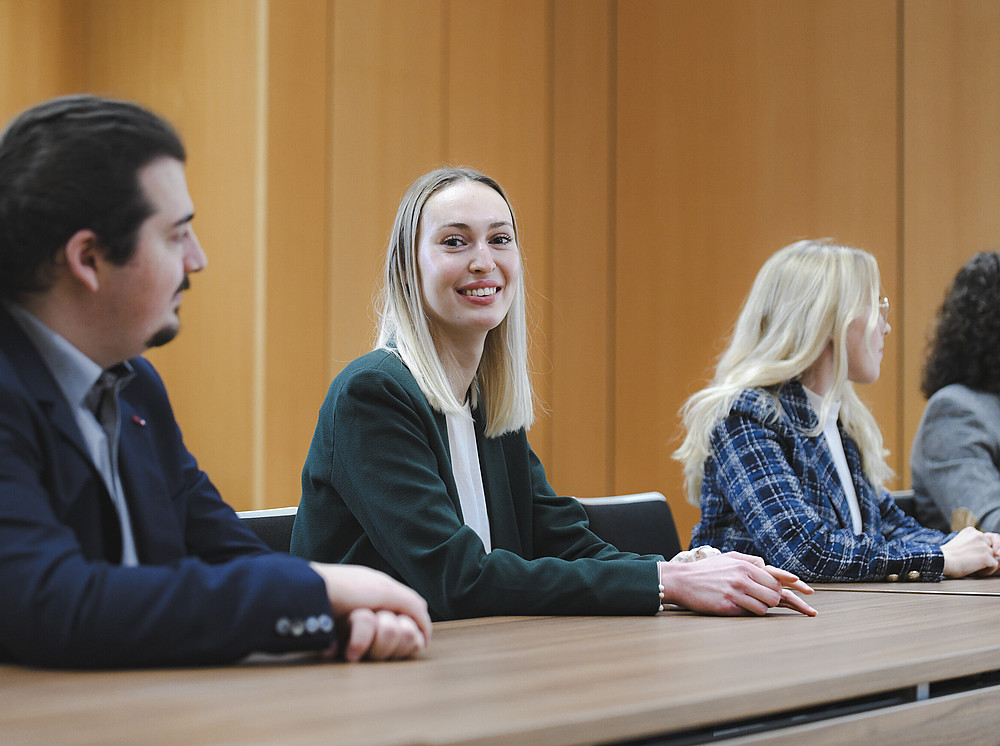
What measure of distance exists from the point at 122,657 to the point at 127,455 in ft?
0.95

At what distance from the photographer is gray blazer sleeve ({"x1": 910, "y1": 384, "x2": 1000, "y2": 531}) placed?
121 inches

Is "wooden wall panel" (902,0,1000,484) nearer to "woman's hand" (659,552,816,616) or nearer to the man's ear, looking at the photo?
"woman's hand" (659,552,816,616)

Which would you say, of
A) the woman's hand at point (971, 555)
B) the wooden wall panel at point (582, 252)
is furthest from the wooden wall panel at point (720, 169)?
the woman's hand at point (971, 555)

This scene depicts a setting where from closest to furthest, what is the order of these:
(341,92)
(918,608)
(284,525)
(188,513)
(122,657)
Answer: (122,657) < (188,513) < (918,608) < (284,525) < (341,92)

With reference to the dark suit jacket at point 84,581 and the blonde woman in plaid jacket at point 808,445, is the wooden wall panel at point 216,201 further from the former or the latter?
the dark suit jacket at point 84,581

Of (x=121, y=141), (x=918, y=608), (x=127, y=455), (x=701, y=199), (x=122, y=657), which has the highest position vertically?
(x=701, y=199)

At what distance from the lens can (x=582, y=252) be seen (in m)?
5.54

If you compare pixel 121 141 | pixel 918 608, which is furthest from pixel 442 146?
pixel 121 141

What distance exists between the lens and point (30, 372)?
3.93ft

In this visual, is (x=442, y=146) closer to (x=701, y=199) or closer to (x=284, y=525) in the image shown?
(x=701, y=199)

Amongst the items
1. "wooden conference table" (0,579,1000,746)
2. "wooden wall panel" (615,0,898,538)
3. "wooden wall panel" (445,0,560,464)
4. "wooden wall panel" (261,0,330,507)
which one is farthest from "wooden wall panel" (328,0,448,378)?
"wooden conference table" (0,579,1000,746)

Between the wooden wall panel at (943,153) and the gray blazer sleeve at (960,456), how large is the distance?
135 cm

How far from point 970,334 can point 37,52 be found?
3.65 meters

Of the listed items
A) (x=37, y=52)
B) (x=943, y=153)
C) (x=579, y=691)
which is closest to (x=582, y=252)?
(x=943, y=153)
